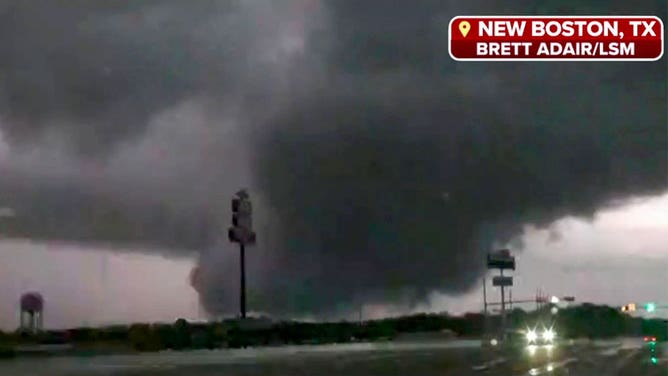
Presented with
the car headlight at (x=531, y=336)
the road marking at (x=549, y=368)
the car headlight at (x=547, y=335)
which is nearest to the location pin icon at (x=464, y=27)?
the road marking at (x=549, y=368)

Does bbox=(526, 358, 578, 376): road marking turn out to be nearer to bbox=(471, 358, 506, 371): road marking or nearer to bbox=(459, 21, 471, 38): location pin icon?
bbox=(471, 358, 506, 371): road marking

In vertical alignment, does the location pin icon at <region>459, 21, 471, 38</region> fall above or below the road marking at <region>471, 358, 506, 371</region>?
above

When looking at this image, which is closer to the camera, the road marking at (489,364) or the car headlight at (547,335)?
the road marking at (489,364)

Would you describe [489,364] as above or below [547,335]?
below

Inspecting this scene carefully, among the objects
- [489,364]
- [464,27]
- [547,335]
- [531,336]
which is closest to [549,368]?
[489,364]

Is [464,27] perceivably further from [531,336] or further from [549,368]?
[531,336]

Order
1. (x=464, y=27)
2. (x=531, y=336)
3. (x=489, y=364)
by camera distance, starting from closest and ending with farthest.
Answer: (x=464, y=27) < (x=489, y=364) < (x=531, y=336)

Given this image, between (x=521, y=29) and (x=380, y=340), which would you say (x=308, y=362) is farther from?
(x=380, y=340)

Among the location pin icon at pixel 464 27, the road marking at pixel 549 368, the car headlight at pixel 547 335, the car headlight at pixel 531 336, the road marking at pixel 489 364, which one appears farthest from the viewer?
the car headlight at pixel 547 335

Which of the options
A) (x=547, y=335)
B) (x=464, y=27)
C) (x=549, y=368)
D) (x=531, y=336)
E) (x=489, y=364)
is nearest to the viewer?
(x=464, y=27)

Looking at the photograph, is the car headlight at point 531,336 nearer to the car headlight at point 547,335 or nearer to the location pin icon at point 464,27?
the car headlight at point 547,335

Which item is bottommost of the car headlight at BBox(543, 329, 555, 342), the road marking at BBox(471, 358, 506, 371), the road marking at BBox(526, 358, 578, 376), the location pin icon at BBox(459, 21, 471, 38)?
the road marking at BBox(526, 358, 578, 376)

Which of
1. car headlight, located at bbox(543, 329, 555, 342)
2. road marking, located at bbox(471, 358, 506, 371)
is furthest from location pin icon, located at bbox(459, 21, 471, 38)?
car headlight, located at bbox(543, 329, 555, 342)

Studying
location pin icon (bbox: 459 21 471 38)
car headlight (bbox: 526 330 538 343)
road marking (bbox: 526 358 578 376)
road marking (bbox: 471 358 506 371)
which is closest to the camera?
location pin icon (bbox: 459 21 471 38)
